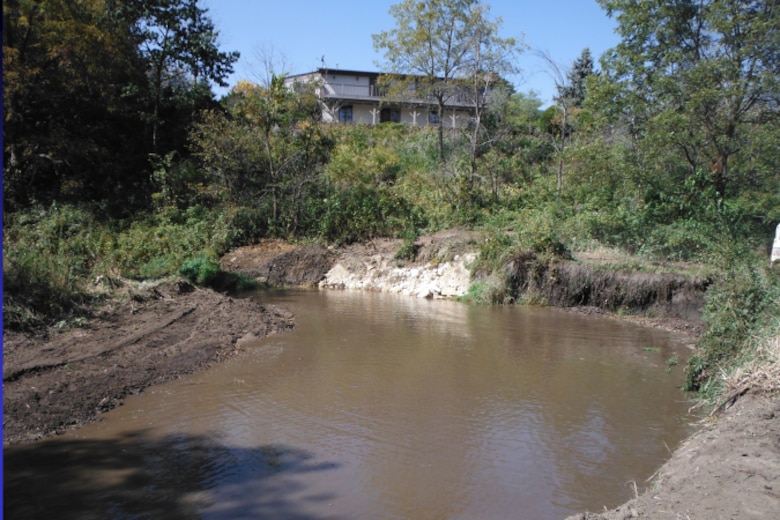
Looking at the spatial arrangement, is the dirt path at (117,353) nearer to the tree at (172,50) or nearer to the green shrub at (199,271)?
the green shrub at (199,271)

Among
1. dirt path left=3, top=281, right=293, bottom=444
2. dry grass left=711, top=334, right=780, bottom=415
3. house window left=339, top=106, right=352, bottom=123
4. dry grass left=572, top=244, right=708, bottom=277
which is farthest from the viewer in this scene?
house window left=339, top=106, right=352, bottom=123

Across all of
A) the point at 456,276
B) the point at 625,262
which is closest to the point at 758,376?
the point at 625,262

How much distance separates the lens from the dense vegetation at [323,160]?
1828 centimetres

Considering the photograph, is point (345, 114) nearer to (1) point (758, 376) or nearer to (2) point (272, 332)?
(2) point (272, 332)

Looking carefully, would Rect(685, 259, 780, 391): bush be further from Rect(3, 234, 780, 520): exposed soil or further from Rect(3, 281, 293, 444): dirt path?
Rect(3, 281, 293, 444): dirt path

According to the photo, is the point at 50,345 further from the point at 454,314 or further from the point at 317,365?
the point at 454,314

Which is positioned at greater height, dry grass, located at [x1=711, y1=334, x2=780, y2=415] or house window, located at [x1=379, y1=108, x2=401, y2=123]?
house window, located at [x1=379, y1=108, x2=401, y2=123]

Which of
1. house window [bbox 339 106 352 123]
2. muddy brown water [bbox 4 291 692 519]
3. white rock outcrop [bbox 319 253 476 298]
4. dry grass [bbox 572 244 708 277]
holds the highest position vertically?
house window [bbox 339 106 352 123]

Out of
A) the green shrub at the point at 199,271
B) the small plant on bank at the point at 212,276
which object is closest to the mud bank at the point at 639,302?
the small plant on bank at the point at 212,276

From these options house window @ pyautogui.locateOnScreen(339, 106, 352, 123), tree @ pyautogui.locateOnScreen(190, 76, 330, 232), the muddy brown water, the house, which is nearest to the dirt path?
the muddy brown water

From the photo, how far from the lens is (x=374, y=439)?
7332 millimetres

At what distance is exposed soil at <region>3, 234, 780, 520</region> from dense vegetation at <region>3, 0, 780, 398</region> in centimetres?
126

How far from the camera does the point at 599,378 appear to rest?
33.1 ft

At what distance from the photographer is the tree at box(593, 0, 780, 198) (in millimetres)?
18281
